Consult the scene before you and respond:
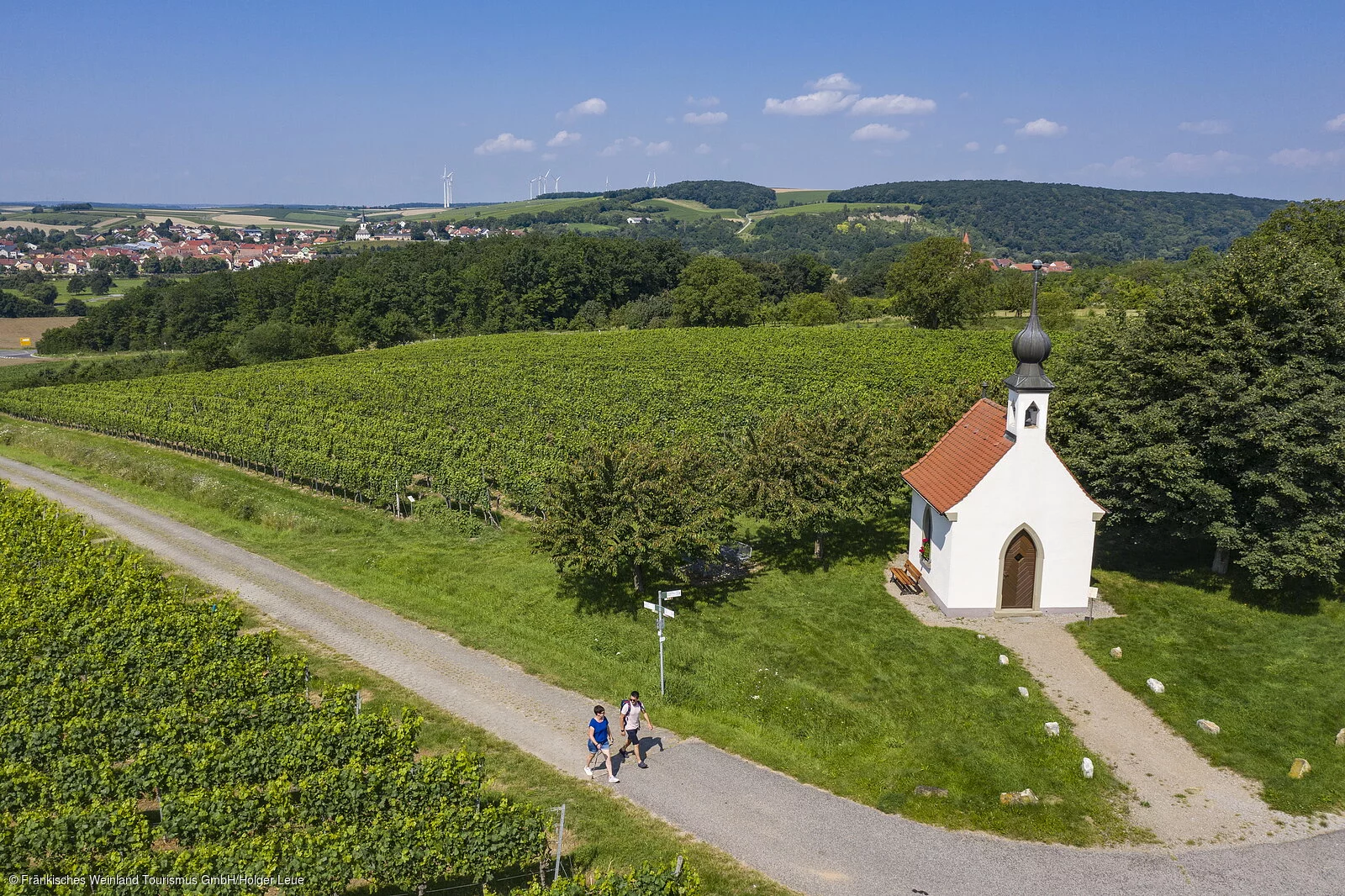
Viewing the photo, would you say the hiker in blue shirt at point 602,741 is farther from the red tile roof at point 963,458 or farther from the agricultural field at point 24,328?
the agricultural field at point 24,328

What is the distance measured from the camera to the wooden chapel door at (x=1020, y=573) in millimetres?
22406

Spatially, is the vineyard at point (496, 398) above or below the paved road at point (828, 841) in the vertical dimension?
above

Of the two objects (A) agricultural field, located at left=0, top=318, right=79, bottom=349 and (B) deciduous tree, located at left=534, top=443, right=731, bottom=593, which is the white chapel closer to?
(B) deciduous tree, located at left=534, top=443, right=731, bottom=593

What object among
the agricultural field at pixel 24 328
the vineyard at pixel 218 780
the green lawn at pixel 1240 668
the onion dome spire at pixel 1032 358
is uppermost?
the onion dome spire at pixel 1032 358

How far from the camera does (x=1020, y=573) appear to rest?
22.6m

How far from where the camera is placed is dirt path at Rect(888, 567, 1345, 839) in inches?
549

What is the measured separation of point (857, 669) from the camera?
1967 centimetres

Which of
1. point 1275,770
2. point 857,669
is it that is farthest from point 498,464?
point 1275,770

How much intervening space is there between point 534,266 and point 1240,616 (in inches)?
4036

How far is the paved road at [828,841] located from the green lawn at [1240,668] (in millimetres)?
2322

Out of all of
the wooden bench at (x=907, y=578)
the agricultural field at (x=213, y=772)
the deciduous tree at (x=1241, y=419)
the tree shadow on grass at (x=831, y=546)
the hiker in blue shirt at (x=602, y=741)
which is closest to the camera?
the agricultural field at (x=213, y=772)

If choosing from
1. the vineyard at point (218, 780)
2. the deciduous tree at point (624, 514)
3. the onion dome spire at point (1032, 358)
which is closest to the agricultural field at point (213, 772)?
the vineyard at point (218, 780)

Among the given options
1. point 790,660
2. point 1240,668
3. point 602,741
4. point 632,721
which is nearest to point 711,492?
point 790,660

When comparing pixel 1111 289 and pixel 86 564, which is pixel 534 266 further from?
pixel 86 564
